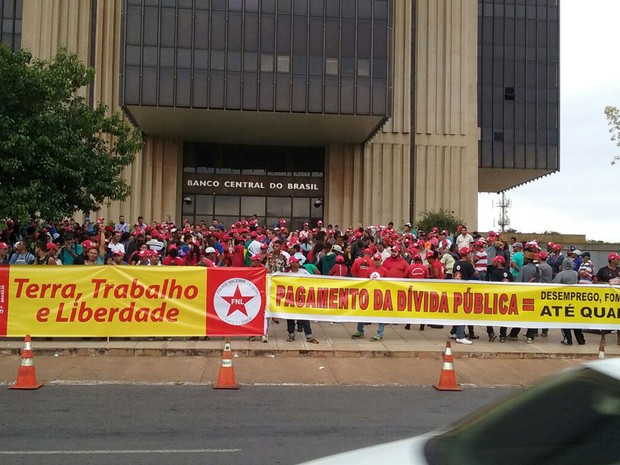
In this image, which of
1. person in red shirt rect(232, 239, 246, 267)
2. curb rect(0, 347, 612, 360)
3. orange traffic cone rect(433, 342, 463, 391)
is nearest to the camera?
orange traffic cone rect(433, 342, 463, 391)

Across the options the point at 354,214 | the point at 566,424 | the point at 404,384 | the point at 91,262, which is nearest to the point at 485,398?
the point at 404,384

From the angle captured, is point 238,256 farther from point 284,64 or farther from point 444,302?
point 284,64

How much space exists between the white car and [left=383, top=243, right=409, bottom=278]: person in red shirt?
10.9 meters

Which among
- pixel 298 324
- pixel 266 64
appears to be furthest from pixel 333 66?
pixel 298 324

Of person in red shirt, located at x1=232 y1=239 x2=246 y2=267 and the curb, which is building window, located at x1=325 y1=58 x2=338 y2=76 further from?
the curb

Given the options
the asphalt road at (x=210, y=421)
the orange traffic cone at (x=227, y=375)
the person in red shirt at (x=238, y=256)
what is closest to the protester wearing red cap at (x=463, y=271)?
the asphalt road at (x=210, y=421)

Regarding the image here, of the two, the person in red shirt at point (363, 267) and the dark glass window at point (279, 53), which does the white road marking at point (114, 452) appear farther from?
the dark glass window at point (279, 53)

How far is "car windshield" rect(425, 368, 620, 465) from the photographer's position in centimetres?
237

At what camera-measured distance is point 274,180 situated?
39.0m

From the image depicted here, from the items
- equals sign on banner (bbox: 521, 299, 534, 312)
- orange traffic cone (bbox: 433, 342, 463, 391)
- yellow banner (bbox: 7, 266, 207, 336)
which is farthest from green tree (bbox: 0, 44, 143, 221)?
equals sign on banner (bbox: 521, 299, 534, 312)

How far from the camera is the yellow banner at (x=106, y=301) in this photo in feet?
39.8

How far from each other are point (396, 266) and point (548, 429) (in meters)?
11.6

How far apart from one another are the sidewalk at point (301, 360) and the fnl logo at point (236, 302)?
19.4 inches

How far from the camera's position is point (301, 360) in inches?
459
